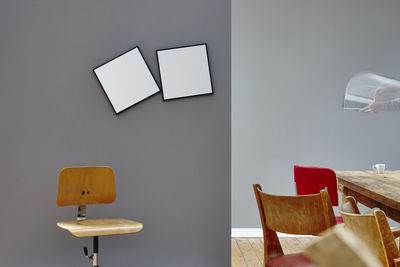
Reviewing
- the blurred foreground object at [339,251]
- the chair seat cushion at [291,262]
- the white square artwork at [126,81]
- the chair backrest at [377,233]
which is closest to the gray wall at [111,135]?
the white square artwork at [126,81]

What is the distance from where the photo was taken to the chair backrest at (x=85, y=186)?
273cm

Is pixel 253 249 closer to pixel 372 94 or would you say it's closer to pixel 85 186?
pixel 372 94

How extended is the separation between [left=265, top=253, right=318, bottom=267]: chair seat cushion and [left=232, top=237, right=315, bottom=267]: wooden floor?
6.64 ft

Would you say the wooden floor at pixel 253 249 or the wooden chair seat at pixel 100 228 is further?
the wooden floor at pixel 253 249

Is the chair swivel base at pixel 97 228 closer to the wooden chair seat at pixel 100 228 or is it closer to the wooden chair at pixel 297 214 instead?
the wooden chair seat at pixel 100 228

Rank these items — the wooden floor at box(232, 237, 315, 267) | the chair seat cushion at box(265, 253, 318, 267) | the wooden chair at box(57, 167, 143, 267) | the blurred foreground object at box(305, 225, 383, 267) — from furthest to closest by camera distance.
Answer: the wooden floor at box(232, 237, 315, 267) < the wooden chair at box(57, 167, 143, 267) < the chair seat cushion at box(265, 253, 318, 267) < the blurred foreground object at box(305, 225, 383, 267)

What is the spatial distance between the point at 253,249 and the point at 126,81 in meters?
2.37

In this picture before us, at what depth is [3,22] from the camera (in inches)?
126

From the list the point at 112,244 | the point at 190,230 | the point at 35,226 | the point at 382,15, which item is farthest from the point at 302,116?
the point at 35,226

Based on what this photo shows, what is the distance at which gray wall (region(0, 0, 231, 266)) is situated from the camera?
314cm

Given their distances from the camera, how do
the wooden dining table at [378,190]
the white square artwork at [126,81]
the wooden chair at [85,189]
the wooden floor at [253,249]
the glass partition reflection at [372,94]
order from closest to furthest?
the wooden dining table at [378,190]
the wooden chair at [85,189]
the glass partition reflection at [372,94]
the white square artwork at [126,81]
the wooden floor at [253,249]

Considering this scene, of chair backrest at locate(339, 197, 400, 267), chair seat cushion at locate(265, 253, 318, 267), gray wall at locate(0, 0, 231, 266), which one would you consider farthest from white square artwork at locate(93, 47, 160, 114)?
chair backrest at locate(339, 197, 400, 267)

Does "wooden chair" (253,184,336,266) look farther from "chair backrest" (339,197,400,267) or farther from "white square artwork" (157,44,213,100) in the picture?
"white square artwork" (157,44,213,100)

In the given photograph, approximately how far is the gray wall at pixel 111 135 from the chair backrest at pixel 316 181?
0.94 m
